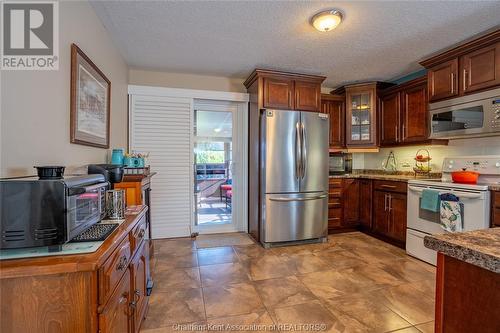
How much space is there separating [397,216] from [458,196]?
0.92 metres

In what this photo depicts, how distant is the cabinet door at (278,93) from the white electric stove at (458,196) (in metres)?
1.90

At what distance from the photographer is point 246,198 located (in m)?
3.95

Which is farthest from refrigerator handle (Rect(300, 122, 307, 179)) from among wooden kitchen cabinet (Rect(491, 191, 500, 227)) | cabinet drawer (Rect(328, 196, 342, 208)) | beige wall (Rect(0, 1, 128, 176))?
beige wall (Rect(0, 1, 128, 176))

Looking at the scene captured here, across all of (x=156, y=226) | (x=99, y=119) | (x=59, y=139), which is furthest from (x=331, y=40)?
(x=156, y=226)

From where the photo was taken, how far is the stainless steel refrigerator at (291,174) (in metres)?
3.21

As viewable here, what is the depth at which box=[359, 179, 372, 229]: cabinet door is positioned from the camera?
3.77 metres

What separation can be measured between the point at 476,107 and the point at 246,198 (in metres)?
3.07

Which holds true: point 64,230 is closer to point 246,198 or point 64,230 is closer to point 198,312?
point 198,312

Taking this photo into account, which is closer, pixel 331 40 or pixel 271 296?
pixel 271 296

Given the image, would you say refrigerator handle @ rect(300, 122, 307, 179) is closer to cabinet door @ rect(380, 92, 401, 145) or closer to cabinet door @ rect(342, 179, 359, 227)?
cabinet door @ rect(342, 179, 359, 227)

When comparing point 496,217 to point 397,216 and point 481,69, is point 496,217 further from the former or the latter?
point 481,69

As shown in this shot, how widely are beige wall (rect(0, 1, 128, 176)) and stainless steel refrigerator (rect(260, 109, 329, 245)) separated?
1948 millimetres

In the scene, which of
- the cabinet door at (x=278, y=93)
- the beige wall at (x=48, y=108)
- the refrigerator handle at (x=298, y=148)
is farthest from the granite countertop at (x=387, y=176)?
the beige wall at (x=48, y=108)

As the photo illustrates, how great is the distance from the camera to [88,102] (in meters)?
1.92
